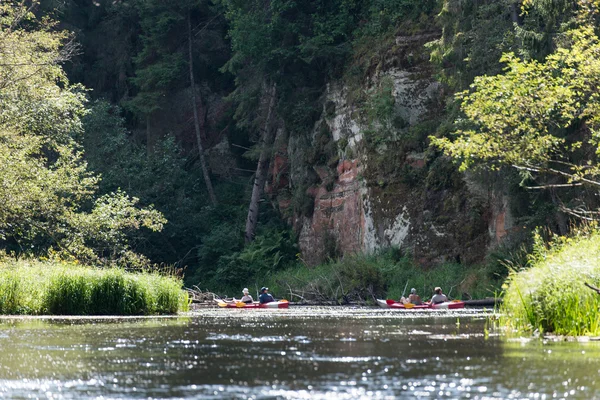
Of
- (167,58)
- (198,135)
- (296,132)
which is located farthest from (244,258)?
(167,58)

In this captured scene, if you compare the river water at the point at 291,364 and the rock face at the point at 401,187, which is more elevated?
the rock face at the point at 401,187

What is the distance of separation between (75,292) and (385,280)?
1384 centimetres

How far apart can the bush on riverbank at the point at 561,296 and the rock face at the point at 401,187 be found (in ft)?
52.4

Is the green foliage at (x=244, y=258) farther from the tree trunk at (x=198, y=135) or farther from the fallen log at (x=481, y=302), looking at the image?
the fallen log at (x=481, y=302)

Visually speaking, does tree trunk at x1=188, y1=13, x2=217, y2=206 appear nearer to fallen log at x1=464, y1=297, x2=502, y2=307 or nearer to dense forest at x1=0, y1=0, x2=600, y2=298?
dense forest at x1=0, y1=0, x2=600, y2=298

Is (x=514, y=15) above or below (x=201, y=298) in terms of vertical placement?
above

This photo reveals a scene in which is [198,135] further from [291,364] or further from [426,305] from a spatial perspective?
[291,364]

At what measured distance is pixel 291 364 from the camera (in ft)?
37.3

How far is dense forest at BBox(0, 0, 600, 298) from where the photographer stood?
26.1 metres

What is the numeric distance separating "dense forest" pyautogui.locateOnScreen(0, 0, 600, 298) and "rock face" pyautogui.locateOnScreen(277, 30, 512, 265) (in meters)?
0.08

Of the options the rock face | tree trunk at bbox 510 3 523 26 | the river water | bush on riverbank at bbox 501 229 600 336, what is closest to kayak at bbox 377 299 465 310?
the rock face

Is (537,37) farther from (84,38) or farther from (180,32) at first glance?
(84,38)

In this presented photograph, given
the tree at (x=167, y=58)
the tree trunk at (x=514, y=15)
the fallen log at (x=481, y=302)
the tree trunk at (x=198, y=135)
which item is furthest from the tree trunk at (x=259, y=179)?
the fallen log at (x=481, y=302)

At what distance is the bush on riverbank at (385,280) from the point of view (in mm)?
31781
